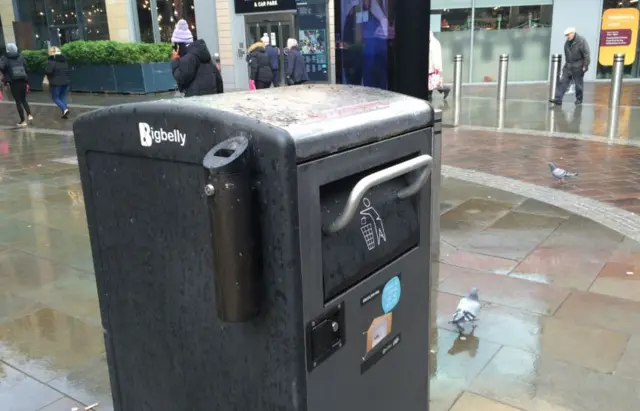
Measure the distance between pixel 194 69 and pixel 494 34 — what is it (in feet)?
44.8

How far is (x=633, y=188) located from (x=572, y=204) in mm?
955

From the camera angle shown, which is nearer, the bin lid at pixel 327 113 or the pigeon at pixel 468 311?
the bin lid at pixel 327 113

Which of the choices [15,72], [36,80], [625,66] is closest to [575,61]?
[625,66]

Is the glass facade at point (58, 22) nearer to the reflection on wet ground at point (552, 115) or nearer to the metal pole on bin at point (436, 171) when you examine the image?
the reflection on wet ground at point (552, 115)

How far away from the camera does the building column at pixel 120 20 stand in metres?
23.5

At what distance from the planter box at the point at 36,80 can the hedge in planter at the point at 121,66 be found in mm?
2117

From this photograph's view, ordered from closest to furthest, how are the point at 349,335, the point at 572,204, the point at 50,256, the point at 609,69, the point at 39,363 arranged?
the point at 349,335
the point at 39,363
the point at 50,256
the point at 572,204
the point at 609,69

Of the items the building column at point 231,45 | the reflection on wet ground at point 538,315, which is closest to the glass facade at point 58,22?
the building column at point 231,45

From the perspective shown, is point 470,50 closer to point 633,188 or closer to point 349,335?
point 633,188

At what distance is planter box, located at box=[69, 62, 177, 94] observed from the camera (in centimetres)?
1970

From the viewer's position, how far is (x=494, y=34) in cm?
1959

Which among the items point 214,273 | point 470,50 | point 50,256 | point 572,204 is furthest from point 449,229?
point 470,50

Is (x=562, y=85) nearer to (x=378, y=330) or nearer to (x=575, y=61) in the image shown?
(x=575, y=61)

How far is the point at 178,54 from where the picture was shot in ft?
29.9
